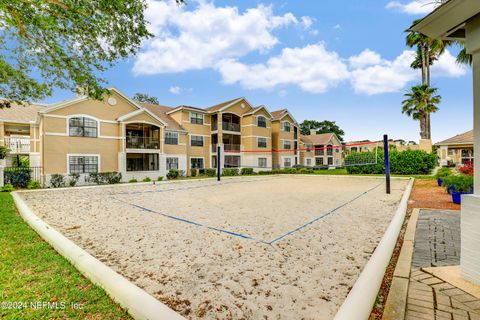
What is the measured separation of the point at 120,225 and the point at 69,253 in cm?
225

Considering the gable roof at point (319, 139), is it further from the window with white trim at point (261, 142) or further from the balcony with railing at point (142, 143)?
the balcony with railing at point (142, 143)

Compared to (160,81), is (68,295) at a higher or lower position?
lower

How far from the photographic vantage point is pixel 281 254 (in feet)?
13.1

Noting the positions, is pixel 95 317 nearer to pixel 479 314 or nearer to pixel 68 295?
pixel 68 295

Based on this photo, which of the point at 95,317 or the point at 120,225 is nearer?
the point at 95,317

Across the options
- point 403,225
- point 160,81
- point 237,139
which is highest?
point 160,81

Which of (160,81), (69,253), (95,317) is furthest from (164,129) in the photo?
(95,317)

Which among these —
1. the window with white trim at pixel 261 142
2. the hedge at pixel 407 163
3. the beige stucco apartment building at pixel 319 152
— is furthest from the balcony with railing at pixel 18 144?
the beige stucco apartment building at pixel 319 152

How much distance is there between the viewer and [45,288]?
2.91 metres

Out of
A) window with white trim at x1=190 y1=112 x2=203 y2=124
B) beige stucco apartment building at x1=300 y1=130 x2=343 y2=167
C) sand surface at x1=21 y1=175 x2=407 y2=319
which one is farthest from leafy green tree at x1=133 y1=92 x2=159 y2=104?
sand surface at x1=21 y1=175 x2=407 y2=319

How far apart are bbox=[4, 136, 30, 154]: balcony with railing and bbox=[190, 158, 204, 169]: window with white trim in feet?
57.7

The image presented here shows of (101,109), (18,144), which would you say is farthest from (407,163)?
(18,144)

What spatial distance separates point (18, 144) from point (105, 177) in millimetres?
13690

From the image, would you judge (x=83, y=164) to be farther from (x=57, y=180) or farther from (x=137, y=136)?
(x=137, y=136)
